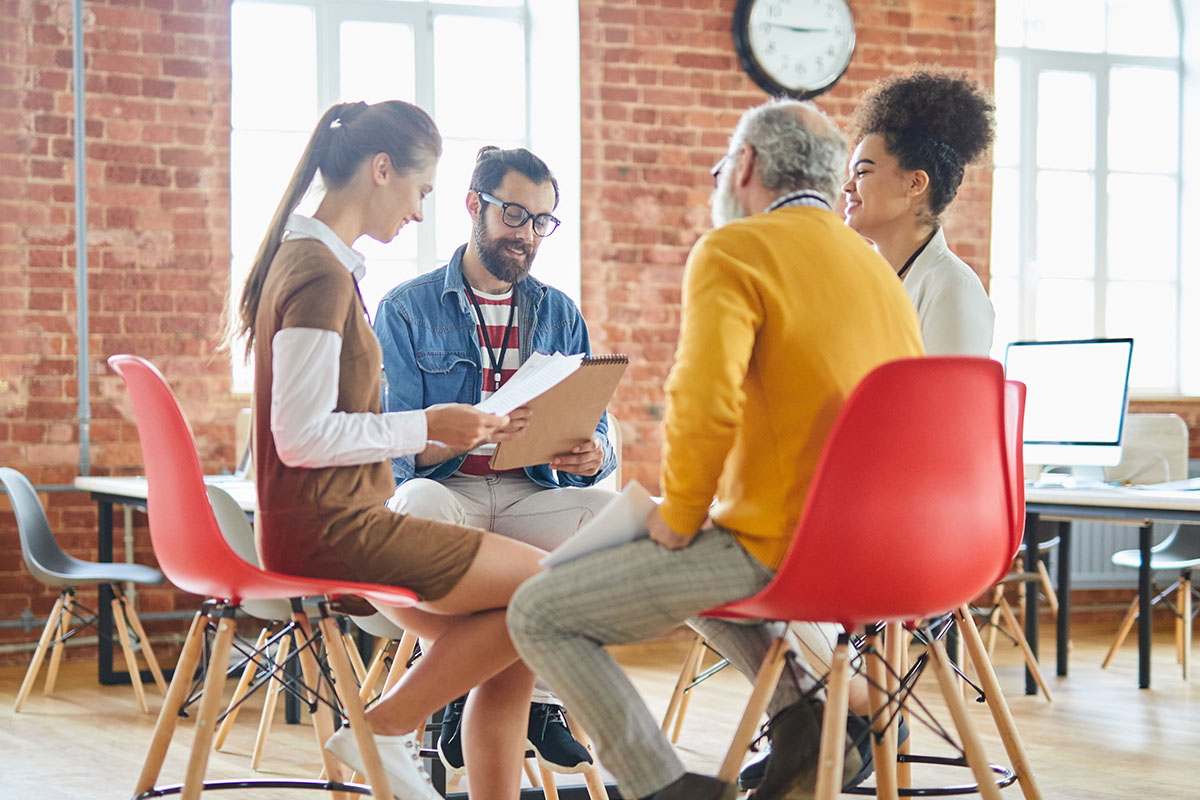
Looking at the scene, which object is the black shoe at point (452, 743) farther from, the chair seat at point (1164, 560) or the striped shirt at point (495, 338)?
the chair seat at point (1164, 560)

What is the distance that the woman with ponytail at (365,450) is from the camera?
1947mm

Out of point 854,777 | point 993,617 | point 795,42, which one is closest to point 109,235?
point 795,42

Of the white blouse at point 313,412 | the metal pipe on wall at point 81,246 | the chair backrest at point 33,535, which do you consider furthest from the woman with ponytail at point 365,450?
the metal pipe on wall at point 81,246

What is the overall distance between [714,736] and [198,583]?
1945mm

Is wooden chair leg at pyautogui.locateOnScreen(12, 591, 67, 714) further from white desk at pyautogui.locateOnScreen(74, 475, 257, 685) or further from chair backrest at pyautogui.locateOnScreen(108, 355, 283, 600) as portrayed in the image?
chair backrest at pyautogui.locateOnScreen(108, 355, 283, 600)

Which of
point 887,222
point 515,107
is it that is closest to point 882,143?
point 887,222

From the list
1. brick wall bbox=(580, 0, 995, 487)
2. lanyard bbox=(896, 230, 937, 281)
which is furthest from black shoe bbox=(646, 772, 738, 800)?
brick wall bbox=(580, 0, 995, 487)

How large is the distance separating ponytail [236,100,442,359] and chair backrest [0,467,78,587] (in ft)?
7.48

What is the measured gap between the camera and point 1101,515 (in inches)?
152

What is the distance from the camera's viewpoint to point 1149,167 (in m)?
6.50

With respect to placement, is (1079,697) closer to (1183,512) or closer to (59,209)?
(1183,512)

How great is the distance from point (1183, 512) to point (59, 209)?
3.91 metres

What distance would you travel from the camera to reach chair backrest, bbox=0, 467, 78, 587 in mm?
4039

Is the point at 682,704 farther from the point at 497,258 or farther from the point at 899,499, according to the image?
the point at 899,499
